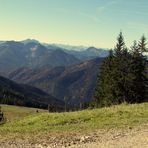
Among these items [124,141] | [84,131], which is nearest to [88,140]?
[124,141]

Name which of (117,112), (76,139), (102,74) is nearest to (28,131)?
(76,139)

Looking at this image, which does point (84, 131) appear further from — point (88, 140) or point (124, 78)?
point (124, 78)

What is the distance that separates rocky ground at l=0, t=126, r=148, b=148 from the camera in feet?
46.8

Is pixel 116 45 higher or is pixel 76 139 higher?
pixel 116 45

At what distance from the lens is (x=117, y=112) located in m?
24.9

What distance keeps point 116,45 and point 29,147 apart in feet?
213

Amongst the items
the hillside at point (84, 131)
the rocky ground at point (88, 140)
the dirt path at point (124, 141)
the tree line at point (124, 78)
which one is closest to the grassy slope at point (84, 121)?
the hillside at point (84, 131)

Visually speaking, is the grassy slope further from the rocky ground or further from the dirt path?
the dirt path

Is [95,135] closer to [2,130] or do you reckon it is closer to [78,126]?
[78,126]

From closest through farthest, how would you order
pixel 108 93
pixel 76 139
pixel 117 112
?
pixel 76 139 → pixel 117 112 → pixel 108 93

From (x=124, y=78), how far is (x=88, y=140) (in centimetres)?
5409

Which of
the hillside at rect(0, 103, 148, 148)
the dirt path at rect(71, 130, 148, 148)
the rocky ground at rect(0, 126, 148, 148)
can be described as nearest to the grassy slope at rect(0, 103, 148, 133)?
the hillside at rect(0, 103, 148, 148)

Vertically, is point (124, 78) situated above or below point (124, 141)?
above

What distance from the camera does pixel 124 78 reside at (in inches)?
2704
